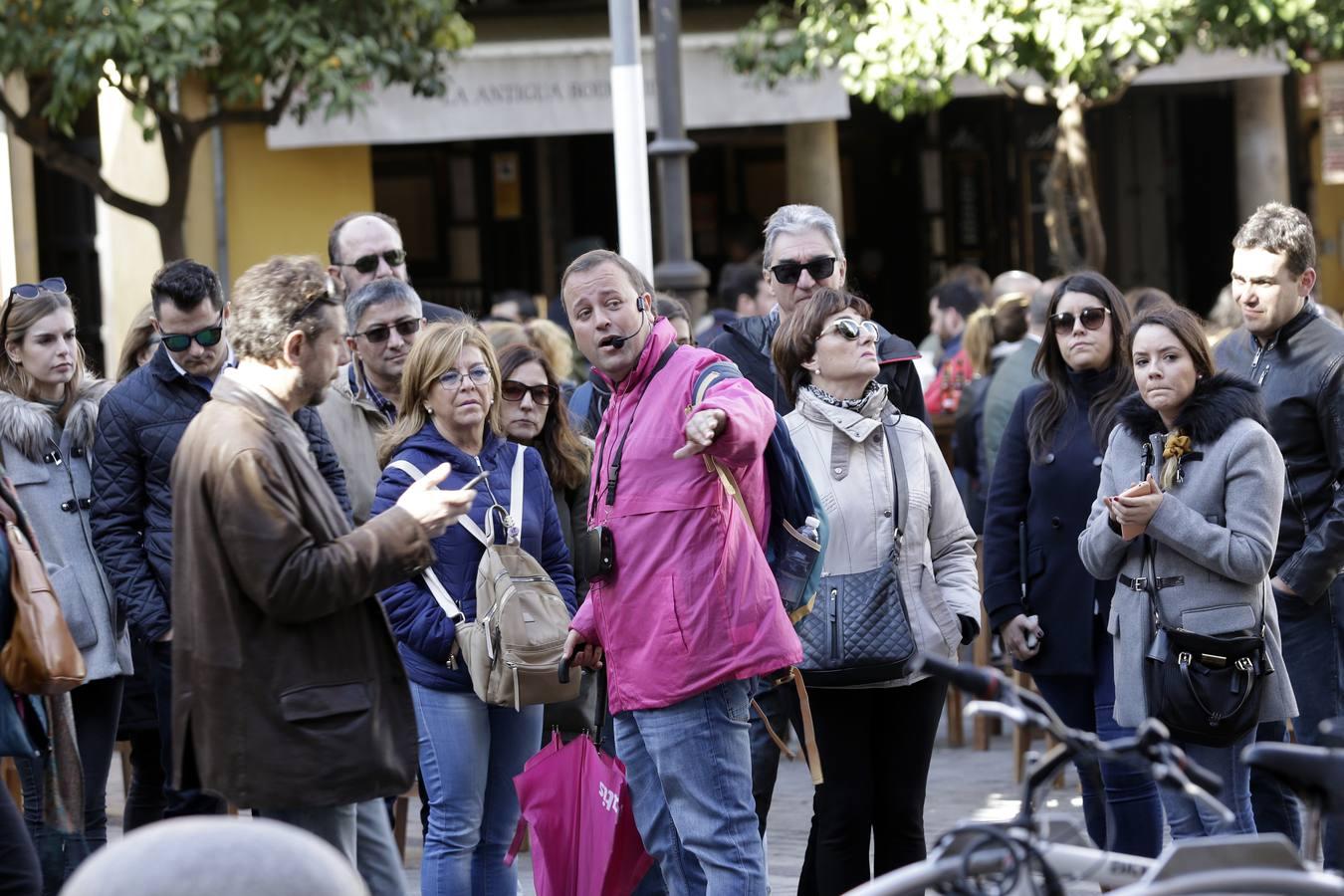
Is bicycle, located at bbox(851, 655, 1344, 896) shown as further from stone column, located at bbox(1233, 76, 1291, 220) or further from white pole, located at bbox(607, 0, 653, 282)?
stone column, located at bbox(1233, 76, 1291, 220)

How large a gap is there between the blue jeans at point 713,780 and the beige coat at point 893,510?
71cm

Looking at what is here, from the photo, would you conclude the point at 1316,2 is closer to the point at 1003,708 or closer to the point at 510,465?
the point at 510,465

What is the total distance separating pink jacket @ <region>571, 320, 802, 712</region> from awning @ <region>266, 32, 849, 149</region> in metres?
11.0

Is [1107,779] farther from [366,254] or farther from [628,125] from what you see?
[628,125]

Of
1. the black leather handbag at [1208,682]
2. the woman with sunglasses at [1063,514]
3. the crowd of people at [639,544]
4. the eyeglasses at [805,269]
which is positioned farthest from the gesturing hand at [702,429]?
the woman with sunglasses at [1063,514]

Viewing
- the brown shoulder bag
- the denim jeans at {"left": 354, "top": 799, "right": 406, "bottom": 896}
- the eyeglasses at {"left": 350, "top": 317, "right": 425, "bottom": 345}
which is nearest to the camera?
the denim jeans at {"left": 354, "top": 799, "right": 406, "bottom": 896}

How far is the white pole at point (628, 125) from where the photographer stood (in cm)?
902

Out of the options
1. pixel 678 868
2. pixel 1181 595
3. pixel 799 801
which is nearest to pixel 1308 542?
pixel 1181 595

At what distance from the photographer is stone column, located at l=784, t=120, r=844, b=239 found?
55.2 feet

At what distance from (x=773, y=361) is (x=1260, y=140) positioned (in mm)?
12805

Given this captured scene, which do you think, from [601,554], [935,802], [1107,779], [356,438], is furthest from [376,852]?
[935,802]

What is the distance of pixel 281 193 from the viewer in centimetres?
1642

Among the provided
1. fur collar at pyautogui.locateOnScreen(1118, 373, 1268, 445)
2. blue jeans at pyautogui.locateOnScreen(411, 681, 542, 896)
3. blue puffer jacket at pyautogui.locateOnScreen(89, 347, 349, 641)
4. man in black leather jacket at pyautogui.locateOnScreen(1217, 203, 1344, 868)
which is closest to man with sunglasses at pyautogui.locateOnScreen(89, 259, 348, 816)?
blue puffer jacket at pyautogui.locateOnScreen(89, 347, 349, 641)

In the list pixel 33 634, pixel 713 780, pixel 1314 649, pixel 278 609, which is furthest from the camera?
pixel 1314 649
